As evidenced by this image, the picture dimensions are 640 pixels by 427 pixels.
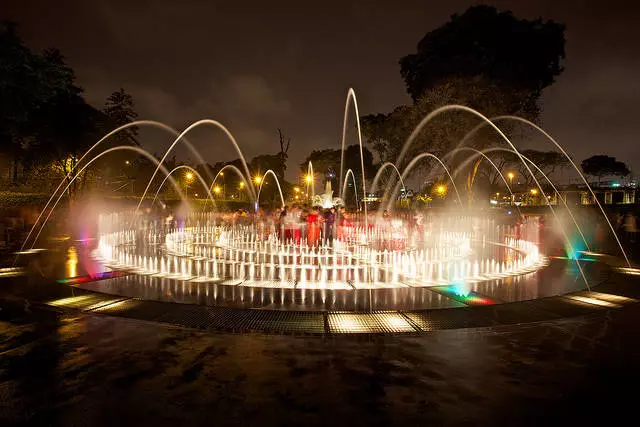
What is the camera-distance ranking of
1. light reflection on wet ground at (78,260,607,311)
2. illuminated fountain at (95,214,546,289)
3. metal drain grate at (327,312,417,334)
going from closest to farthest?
metal drain grate at (327,312,417,334) < light reflection on wet ground at (78,260,607,311) < illuminated fountain at (95,214,546,289)

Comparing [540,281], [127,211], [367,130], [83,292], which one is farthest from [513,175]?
[83,292]

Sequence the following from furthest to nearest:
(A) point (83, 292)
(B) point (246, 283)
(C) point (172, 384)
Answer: (B) point (246, 283) → (A) point (83, 292) → (C) point (172, 384)

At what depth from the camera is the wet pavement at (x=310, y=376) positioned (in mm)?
4176

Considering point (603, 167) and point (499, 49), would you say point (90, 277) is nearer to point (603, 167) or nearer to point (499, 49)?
point (499, 49)

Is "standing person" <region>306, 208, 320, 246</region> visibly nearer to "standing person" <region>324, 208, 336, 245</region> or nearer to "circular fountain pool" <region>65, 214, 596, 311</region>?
→ "standing person" <region>324, 208, 336, 245</region>

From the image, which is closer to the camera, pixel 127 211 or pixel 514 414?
pixel 514 414

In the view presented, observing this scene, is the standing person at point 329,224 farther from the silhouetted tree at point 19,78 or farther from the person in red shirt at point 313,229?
the silhouetted tree at point 19,78

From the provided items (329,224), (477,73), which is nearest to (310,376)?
(329,224)

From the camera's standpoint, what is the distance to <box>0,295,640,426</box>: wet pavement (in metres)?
4.18

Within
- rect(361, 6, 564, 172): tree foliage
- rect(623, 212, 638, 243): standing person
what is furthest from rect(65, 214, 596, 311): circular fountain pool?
rect(361, 6, 564, 172): tree foliage

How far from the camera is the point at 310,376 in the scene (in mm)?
5035

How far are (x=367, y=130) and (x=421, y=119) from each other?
11.3 metres

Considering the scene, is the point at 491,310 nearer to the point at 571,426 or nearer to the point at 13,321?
the point at 571,426

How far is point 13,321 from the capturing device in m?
7.07
